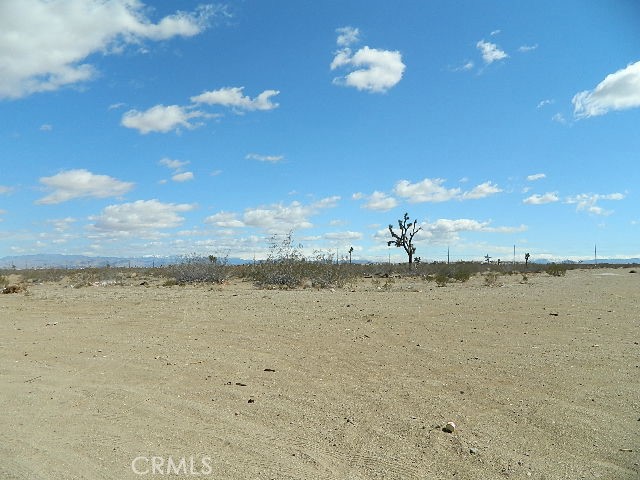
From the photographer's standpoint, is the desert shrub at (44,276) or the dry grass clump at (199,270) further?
the desert shrub at (44,276)

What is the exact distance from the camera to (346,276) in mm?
29844

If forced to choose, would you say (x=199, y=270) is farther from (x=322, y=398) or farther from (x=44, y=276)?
(x=322, y=398)

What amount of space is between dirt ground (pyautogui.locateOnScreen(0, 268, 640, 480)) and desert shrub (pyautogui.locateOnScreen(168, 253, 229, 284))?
17338 millimetres

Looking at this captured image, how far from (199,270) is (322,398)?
25.5 meters

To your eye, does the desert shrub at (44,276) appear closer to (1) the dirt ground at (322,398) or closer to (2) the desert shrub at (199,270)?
(2) the desert shrub at (199,270)

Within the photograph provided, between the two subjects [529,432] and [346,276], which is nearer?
[529,432]

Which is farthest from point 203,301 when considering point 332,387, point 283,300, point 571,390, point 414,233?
point 414,233

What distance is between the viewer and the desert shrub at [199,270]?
31.2 meters

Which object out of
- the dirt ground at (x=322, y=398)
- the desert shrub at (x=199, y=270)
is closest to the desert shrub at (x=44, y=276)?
the desert shrub at (x=199, y=270)

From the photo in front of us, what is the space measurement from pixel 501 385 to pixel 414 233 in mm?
48690

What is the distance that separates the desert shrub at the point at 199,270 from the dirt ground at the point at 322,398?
56.9 ft

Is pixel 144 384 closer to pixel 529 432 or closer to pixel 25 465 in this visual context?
pixel 25 465

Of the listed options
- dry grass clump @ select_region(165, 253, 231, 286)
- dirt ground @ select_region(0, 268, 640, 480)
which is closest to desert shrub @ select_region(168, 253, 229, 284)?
dry grass clump @ select_region(165, 253, 231, 286)

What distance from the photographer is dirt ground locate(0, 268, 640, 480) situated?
5188 millimetres
